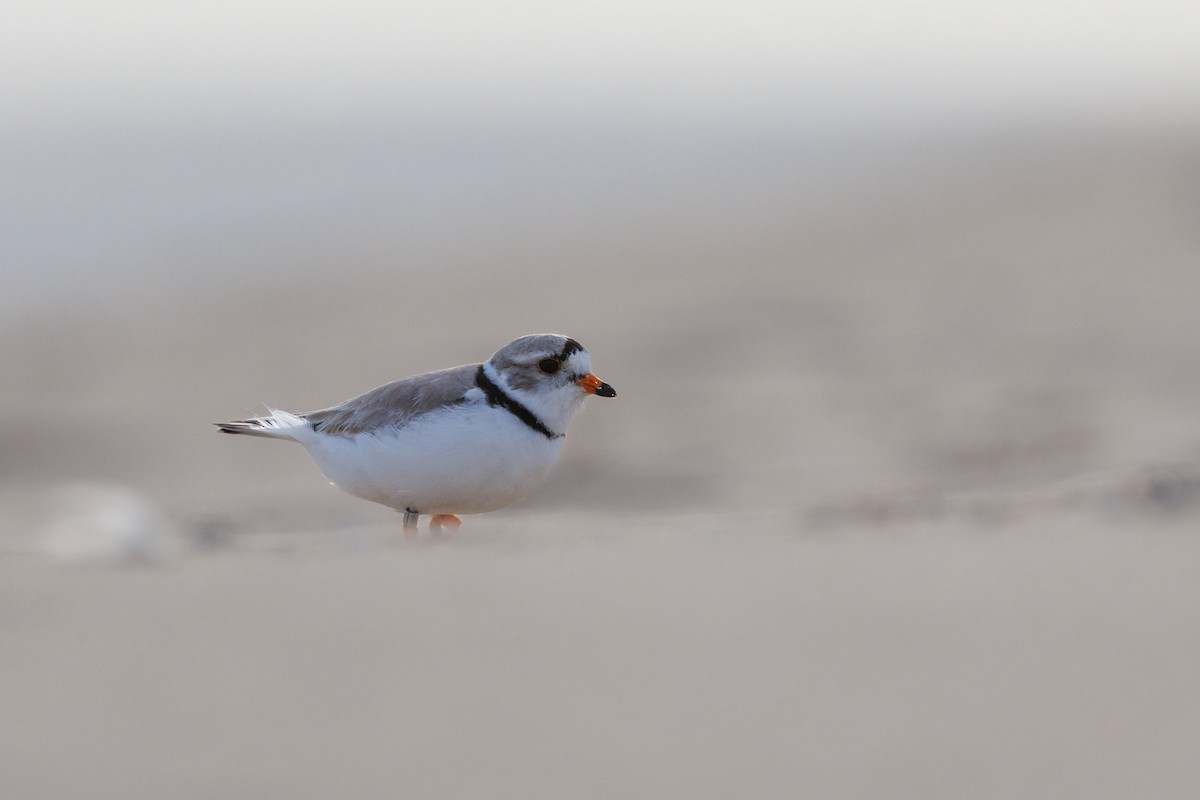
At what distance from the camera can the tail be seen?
17.6 feet

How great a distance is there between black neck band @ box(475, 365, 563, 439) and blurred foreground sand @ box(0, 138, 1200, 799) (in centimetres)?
35

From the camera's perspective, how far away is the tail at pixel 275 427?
5.36 meters

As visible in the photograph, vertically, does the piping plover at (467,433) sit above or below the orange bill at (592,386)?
below

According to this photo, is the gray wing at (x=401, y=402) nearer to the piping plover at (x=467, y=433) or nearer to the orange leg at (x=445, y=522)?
the piping plover at (x=467, y=433)

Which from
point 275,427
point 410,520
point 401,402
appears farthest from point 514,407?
point 275,427

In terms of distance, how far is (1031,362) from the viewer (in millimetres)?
8766

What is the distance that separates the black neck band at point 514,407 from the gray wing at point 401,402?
0.26 ft

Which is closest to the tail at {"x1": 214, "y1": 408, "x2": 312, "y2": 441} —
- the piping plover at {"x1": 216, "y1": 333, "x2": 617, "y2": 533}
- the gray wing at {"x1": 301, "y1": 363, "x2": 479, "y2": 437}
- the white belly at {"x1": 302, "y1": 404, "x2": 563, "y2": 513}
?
the gray wing at {"x1": 301, "y1": 363, "x2": 479, "y2": 437}

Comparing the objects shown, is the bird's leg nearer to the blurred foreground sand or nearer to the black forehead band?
the blurred foreground sand

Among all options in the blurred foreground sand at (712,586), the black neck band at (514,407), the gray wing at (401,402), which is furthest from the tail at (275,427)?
the black neck band at (514,407)

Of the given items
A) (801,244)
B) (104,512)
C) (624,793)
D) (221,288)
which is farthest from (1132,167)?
(624,793)

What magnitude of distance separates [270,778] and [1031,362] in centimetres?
709

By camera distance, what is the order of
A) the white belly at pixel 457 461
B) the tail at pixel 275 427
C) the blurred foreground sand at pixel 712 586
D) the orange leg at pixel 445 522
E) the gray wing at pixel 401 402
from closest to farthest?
the blurred foreground sand at pixel 712 586
the white belly at pixel 457 461
the gray wing at pixel 401 402
the orange leg at pixel 445 522
the tail at pixel 275 427

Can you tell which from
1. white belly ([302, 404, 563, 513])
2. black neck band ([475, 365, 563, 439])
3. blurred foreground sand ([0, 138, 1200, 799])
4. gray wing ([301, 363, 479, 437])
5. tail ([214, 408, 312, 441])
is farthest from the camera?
tail ([214, 408, 312, 441])
